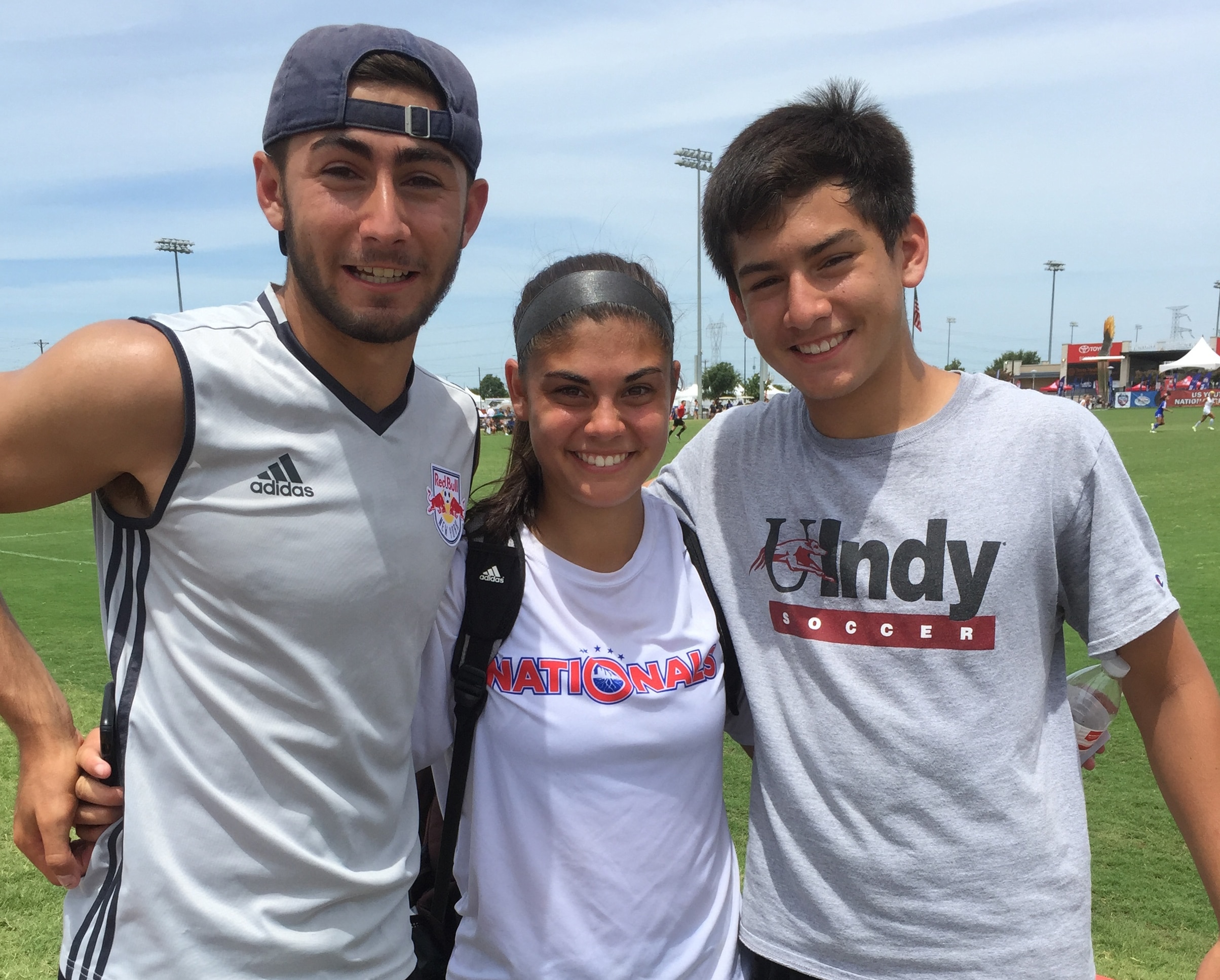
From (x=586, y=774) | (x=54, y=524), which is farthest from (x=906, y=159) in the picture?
(x=54, y=524)

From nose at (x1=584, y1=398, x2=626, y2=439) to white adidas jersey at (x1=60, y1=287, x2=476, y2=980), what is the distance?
539 mm

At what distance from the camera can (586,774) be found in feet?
6.90

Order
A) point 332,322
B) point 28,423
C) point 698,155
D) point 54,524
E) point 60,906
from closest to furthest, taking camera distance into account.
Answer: point 28,423, point 332,322, point 60,906, point 54,524, point 698,155

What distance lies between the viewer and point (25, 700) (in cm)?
194

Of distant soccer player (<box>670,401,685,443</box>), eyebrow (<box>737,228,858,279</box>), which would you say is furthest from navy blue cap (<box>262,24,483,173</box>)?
distant soccer player (<box>670,401,685,443</box>)

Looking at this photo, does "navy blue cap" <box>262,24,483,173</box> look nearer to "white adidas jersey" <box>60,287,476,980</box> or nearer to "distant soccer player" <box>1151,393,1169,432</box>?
"white adidas jersey" <box>60,287,476,980</box>

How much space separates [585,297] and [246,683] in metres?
1.21

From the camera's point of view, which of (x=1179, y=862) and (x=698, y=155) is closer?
(x=1179, y=862)

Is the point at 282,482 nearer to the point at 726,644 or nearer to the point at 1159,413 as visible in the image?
the point at 726,644

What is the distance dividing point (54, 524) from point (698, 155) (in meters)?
45.4

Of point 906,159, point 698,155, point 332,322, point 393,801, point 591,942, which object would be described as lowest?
point 591,942

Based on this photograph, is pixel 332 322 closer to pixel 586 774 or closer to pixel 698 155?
pixel 586 774

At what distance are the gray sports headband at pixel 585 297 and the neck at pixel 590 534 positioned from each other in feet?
1.49

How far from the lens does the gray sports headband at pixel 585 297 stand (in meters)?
2.35
